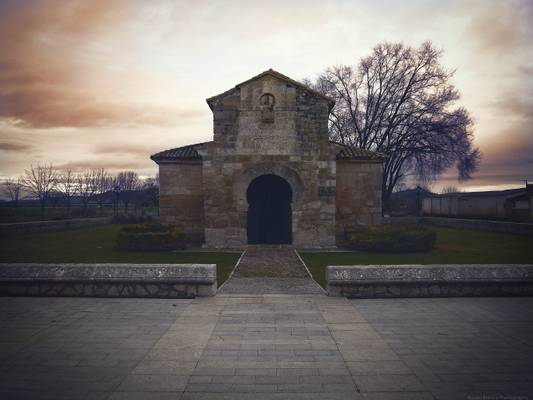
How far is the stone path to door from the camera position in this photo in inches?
291

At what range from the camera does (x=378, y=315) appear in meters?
5.77

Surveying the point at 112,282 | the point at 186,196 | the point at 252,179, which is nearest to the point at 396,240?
the point at 252,179

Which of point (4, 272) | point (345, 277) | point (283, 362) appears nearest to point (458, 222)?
point (345, 277)

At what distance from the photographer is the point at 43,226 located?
70.0 ft

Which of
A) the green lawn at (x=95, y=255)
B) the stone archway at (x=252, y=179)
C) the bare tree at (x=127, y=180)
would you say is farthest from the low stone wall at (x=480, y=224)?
the bare tree at (x=127, y=180)

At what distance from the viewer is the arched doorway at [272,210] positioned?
1659 centimetres

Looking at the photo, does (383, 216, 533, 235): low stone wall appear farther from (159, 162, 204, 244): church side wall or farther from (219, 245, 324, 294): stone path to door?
(219, 245, 324, 294): stone path to door

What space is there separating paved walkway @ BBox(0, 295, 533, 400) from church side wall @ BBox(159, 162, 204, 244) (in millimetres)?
9534

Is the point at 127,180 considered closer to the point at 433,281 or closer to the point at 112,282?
the point at 112,282

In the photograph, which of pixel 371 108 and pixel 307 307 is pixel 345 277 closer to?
pixel 307 307

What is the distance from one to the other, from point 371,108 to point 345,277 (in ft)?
77.0

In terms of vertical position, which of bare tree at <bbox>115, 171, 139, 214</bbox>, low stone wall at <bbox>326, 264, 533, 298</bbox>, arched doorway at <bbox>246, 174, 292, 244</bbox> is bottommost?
low stone wall at <bbox>326, 264, 533, 298</bbox>

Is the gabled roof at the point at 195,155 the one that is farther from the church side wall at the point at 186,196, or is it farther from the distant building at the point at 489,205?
the distant building at the point at 489,205

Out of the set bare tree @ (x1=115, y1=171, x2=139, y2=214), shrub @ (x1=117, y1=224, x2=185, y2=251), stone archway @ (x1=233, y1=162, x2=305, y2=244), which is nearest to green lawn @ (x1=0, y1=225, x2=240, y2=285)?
shrub @ (x1=117, y1=224, x2=185, y2=251)
